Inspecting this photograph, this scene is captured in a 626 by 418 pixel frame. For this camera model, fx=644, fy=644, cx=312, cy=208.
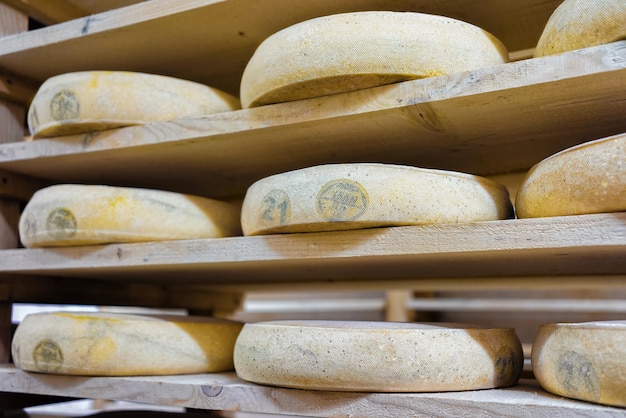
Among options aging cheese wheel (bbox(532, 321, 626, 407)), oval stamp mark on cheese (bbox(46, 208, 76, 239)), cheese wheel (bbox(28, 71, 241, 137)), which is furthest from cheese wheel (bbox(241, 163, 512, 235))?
oval stamp mark on cheese (bbox(46, 208, 76, 239))

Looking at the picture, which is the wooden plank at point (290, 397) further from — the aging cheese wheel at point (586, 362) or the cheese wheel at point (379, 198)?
the cheese wheel at point (379, 198)

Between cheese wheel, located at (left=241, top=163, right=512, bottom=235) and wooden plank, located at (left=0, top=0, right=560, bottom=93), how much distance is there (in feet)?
1.24

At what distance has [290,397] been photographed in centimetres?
105

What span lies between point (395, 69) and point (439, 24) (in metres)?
0.11

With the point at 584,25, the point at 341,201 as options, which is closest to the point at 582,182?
the point at 584,25

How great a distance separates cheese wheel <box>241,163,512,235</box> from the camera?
1.03 metres

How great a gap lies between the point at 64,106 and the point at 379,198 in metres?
0.71

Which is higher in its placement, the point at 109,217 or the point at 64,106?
the point at 64,106

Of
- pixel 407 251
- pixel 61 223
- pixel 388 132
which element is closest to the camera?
pixel 407 251

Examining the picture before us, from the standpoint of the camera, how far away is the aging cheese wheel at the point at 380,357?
0.99m

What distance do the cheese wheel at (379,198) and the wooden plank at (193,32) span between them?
377mm

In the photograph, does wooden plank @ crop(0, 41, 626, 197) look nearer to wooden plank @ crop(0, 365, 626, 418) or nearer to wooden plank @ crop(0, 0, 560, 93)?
wooden plank @ crop(0, 0, 560, 93)

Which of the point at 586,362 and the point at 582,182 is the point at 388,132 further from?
the point at 586,362

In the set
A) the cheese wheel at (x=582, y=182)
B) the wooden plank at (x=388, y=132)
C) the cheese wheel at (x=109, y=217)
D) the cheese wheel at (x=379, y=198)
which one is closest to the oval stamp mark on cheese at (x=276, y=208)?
the cheese wheel at (x=379, y=198)
